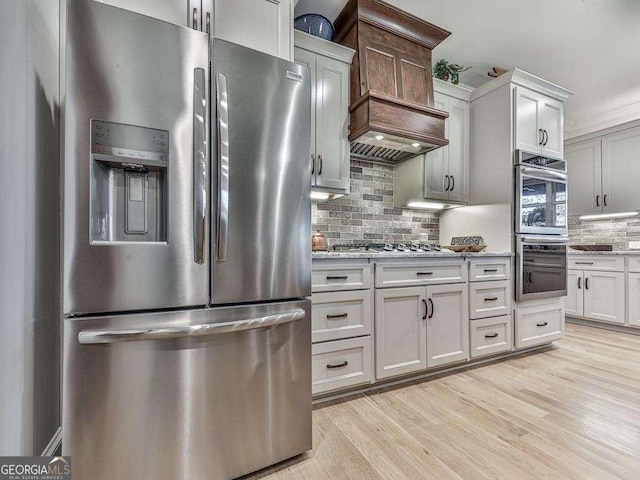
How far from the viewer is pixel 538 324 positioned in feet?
9.11

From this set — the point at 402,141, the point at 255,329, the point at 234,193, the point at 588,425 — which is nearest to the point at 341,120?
the point at 402,141

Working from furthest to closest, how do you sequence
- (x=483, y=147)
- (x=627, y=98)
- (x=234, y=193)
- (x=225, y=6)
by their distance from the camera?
1. (x=627, y=98)
2. (x=483, y=147)
3. (x=225, y=6)
4. (x=234, y=193)

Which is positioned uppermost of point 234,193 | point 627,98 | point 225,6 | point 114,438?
point 627,98

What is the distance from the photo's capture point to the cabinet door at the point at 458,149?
2.87 meters

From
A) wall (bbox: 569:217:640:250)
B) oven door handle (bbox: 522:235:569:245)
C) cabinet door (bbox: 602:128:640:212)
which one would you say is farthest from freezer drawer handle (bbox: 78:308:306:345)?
wall (bbox: 569:217:640:250)

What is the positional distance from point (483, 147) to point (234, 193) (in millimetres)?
2583

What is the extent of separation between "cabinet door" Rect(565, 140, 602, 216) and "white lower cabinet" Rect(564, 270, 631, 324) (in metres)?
0.92

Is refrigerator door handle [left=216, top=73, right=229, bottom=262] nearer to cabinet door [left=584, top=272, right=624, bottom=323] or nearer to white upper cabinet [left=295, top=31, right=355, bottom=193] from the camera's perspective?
white upper cabinet [left=295, top=31, right=355, bottom=193]

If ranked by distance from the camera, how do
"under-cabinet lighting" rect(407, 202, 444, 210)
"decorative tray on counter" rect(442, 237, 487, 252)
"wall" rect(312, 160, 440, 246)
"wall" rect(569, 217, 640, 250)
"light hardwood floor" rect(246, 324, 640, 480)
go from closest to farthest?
"light hardwood floor" rect(246, 324, 640, 480) → "wall" rect(312, 160, 440, 246) → "decorative tray on counter" rect(442, 237, 487, 252) → "under-cabinet lighting" rect(407, 202, 444, 210) → "wall" rect(569, 217, 640, 250)

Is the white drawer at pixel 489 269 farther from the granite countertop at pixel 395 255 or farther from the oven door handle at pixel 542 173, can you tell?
the oven door handle at pixel 542 173

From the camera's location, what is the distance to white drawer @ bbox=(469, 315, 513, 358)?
94.5 inches

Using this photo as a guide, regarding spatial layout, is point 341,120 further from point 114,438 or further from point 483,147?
point 114,438

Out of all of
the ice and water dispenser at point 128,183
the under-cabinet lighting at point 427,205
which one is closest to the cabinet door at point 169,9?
the ice and water dispenser at point 128,183

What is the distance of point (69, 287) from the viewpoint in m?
1.02
